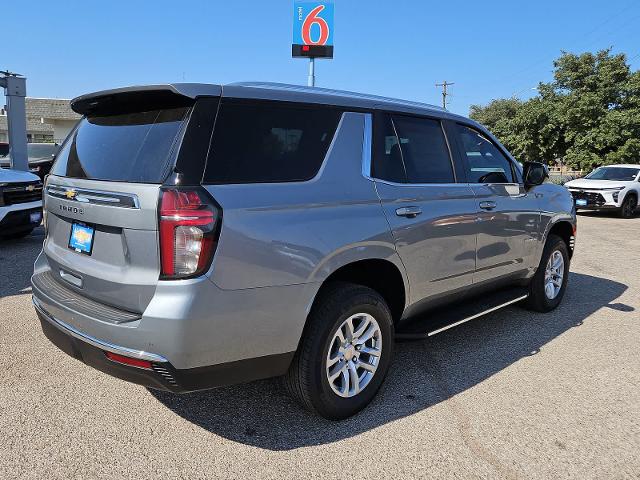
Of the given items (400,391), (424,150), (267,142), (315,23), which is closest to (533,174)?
(424,150)

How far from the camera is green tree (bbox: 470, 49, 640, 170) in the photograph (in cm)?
2291

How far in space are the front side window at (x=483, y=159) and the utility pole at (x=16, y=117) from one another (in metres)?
11.1

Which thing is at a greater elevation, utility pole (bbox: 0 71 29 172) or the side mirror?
utility pole (bbox: 0 71 29 172)

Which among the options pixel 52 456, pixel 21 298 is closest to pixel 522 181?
pixel 52 456

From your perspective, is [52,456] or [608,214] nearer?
[52,456]

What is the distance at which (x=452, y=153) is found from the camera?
12.9 feet

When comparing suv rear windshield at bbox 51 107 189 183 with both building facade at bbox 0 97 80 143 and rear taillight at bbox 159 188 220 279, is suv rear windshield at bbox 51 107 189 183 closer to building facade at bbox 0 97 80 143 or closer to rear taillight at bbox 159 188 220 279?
rear taillight at bbox 159 188 220 279

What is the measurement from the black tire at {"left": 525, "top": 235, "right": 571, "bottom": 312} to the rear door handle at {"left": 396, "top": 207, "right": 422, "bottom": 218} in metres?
2.24

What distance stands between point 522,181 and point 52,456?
419 cm

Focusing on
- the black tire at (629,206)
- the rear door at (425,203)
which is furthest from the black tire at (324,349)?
the black tire at (629,206)

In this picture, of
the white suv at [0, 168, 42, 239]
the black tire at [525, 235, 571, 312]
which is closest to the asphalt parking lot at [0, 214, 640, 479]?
the black tire at [525, 235, 571, 312]

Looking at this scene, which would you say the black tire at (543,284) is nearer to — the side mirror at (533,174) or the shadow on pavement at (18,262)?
the side mirror at (533,174)

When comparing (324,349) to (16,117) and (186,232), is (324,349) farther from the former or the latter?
(16,117)

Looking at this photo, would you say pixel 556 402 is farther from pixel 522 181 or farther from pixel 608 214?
pixel 608 214
